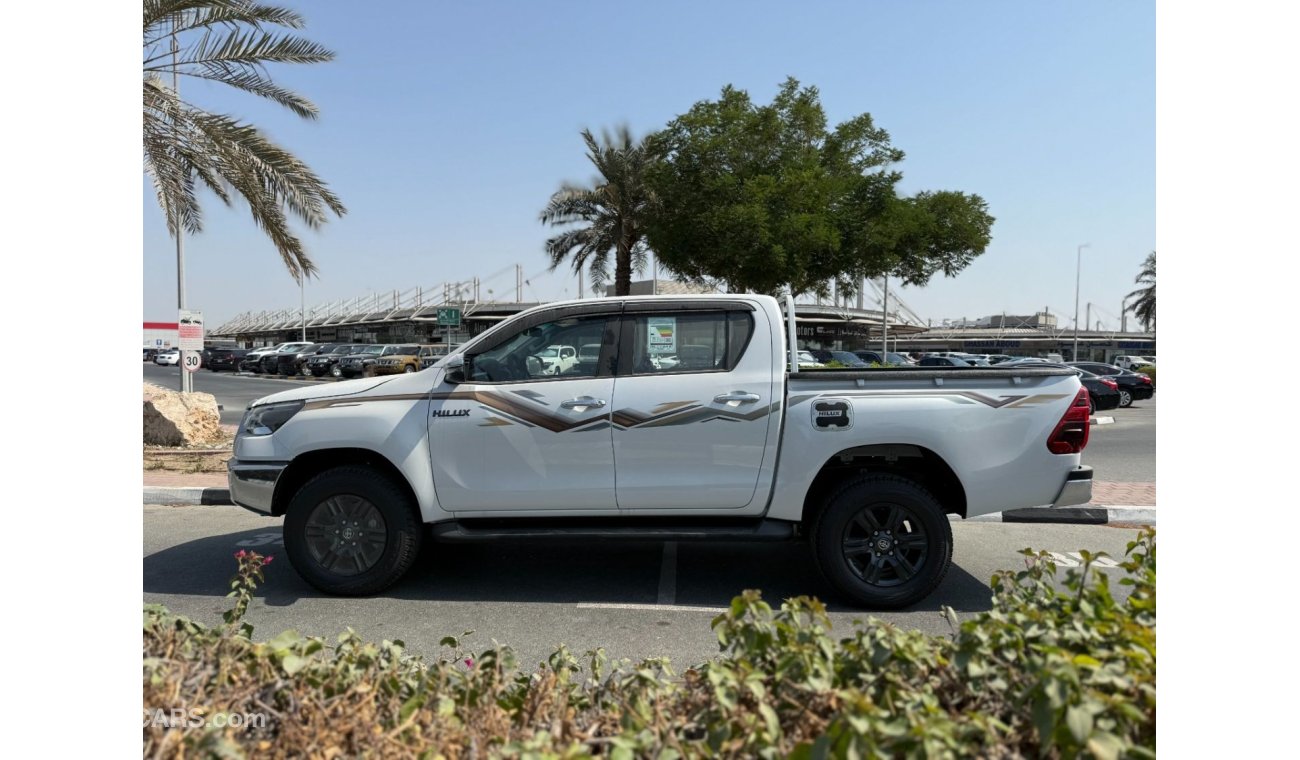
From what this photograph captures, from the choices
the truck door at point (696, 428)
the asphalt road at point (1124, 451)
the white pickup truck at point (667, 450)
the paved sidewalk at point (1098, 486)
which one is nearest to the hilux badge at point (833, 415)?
the white pickup truck at point (667, 450)

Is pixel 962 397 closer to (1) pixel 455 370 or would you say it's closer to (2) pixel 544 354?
(2) pixel 544 354

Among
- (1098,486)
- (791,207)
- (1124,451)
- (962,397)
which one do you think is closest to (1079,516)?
(1098,486)

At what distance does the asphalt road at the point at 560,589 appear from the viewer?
4656mm

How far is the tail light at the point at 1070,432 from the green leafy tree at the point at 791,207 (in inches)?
632

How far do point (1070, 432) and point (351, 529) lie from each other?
4512 mm

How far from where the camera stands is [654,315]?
17.5 feet

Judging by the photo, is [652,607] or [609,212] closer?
[652,607]

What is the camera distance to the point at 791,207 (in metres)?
20.9

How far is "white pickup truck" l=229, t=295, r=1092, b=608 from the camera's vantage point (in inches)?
194

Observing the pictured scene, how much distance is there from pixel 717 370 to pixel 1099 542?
13.9ft

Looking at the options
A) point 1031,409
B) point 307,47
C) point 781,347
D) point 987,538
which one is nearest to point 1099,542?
point 987,538

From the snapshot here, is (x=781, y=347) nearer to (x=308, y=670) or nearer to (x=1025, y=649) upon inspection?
(x=1025, y=649)

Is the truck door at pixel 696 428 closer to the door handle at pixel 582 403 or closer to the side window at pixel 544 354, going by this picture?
the door handle at pixel 582 403

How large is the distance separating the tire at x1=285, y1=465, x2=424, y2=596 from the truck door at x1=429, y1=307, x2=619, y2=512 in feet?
1.07
